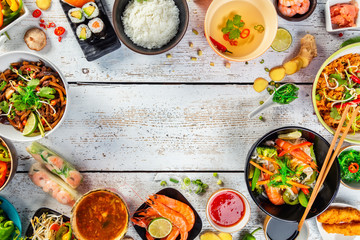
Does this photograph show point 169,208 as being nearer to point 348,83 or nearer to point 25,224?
point 25,224

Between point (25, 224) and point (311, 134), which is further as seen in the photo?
point (25, 224)

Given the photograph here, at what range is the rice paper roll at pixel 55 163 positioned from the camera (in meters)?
1.79

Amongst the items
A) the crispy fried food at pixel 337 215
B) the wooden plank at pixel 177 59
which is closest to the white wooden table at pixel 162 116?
the wooden plank at pixel 177 59

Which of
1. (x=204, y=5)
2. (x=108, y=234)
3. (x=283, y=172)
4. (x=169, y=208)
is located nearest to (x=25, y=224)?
(x=108, y=234)

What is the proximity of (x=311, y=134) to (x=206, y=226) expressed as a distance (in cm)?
83

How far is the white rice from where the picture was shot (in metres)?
1.71

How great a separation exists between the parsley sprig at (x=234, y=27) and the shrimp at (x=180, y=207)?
991 millimetres

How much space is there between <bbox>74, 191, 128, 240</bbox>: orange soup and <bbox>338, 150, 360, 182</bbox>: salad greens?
1295mm

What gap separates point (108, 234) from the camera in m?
1.80

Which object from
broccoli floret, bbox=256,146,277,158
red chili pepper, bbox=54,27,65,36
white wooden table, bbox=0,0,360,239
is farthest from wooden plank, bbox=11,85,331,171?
red chili pepper, bbox=54,27,65,36

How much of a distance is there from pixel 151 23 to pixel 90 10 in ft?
1.10

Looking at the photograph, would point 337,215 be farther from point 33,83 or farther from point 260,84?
point 33,83

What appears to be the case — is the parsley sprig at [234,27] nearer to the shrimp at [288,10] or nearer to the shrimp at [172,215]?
the shrimp at [288,10]

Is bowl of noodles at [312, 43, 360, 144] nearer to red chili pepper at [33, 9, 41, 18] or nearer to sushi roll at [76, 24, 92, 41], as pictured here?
sushi roll at [76, 24, 92, 41]
